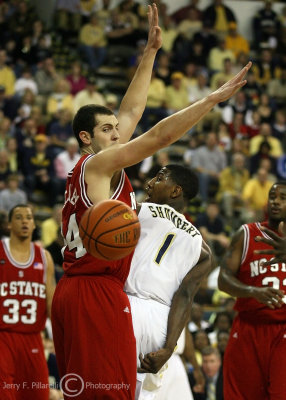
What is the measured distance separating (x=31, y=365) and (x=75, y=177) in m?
3.03

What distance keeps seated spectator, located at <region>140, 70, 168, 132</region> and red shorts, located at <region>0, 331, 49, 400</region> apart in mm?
9806

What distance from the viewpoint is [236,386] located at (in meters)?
6.50

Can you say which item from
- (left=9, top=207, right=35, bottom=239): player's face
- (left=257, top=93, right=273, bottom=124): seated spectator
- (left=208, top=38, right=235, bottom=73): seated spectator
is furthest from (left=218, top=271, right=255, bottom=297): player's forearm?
(left=208, top=38, right=235, bottom=73): seated spectator

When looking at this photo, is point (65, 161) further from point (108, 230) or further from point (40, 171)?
point (108, 230)

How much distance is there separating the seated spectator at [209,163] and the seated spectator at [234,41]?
4.62m

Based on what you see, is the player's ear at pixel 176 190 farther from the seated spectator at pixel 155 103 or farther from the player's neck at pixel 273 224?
the seated spectator at pixel 155 103

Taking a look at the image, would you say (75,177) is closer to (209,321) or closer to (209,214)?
(209,321)

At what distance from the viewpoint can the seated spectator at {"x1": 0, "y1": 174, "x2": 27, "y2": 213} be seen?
42.4 feet

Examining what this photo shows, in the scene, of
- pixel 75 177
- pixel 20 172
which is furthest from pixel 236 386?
pixel 20 172

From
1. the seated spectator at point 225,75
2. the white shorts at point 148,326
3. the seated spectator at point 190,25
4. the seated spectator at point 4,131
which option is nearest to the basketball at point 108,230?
the white shorts at point 148,326

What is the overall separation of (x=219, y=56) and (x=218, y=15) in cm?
155

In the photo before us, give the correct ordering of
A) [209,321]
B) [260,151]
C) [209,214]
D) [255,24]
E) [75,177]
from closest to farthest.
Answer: [75,177], [209,321], [209,214], [260,151], [255,24]

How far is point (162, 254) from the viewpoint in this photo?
559 cm

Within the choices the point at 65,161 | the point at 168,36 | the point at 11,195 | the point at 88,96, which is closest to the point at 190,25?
the point at 168,36
